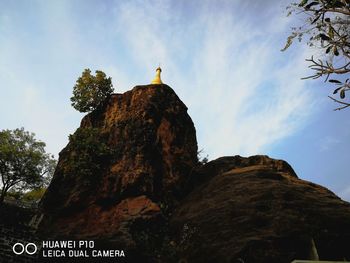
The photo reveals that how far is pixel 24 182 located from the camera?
36.2 m

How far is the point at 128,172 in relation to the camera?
622 inches

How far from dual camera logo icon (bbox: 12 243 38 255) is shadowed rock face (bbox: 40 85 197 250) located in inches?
46.5

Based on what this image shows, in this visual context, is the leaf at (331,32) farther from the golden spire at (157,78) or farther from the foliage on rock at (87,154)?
the golden spire at (157,78)

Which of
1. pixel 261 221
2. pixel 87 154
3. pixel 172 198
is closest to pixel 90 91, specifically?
pixel 87 154

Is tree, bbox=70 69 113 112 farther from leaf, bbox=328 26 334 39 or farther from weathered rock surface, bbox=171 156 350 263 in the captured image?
leaf, bbox=328 26 334 39

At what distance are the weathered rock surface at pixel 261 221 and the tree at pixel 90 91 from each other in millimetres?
11123

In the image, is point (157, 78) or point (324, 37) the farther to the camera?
point (157, 78)

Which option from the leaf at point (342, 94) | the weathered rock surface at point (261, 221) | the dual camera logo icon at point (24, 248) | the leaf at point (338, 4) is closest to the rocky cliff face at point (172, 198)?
the weathered rock surface at point (261, 221)

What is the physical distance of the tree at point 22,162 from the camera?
109 ft

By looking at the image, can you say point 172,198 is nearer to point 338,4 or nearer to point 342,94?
point 342,94

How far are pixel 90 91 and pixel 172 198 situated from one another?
10601mm

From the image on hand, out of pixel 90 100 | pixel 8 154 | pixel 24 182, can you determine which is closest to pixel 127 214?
pixel 90 100

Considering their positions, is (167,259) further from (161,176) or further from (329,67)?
(329,67)

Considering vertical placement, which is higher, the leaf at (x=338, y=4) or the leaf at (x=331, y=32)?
the leaf at (x=338, y=4)
